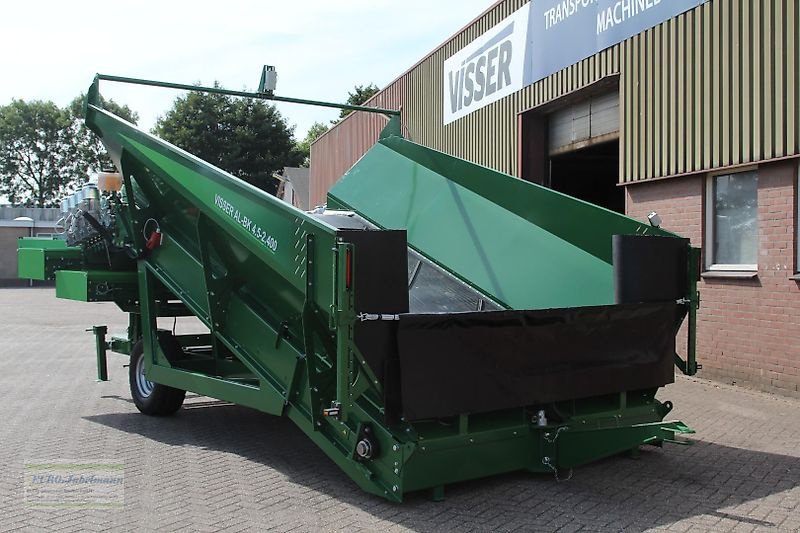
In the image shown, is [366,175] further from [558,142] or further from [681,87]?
[558,142]

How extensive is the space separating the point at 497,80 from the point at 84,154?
5783cm

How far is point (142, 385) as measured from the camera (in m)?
6.89

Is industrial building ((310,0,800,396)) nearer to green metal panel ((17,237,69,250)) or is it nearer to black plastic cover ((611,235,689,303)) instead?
black plastic cover ((611,235,689,303))

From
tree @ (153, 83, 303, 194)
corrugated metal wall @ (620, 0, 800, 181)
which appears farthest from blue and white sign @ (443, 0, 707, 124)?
tree @ (153, 83, 303, 194)

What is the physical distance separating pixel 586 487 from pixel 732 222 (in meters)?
4.99

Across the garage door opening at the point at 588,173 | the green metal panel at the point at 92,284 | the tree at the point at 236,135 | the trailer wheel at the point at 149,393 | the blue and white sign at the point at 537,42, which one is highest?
the tree at the point at 236,135

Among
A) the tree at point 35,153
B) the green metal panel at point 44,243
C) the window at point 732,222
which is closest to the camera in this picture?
the green metal panel at point 44,243

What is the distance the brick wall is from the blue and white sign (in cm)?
215

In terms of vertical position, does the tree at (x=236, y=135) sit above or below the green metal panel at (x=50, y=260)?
above

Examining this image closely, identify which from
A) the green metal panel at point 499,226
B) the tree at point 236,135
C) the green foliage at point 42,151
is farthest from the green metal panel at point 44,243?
the green foliage at point 42,151

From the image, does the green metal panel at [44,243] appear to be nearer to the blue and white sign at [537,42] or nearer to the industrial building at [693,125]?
the industrial building at [693,125]

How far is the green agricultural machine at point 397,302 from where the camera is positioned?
4129 millimetres

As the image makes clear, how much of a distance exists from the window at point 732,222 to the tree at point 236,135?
33.5 metres

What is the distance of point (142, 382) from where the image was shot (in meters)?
6.89
